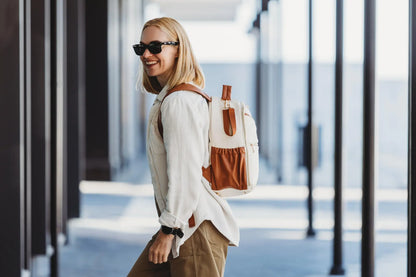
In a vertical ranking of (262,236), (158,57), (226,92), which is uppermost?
(158,57)

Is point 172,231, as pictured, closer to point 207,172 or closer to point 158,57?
point 207,172

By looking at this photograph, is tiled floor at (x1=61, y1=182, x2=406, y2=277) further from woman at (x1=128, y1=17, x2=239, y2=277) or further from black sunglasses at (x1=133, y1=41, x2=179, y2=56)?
black sunglasses at (x1=133, y1=41, x2=179, y2=56)

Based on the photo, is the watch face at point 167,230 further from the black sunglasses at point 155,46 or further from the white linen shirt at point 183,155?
the black sunglasses at point 155,46

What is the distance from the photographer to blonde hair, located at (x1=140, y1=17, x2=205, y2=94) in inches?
79.0

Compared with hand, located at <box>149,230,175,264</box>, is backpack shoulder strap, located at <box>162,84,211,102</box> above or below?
above

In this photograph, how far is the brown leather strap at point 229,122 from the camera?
1954 millimetres

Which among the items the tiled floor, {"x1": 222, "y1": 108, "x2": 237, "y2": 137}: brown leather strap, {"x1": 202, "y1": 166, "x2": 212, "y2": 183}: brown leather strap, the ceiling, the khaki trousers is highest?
the ceiling

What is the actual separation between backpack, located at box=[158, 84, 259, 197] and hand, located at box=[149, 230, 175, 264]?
0.25 metres

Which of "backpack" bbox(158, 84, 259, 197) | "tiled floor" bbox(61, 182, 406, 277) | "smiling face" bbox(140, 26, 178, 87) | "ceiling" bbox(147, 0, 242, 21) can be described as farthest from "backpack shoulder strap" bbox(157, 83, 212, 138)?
"ceiling" bbox(147, 0, 242, 21)

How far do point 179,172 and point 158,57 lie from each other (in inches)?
16.2

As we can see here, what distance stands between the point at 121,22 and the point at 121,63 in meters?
0.97

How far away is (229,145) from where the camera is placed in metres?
1.98

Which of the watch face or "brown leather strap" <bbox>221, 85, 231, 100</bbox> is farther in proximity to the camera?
"brown leather strap" <bbox>221, 85, 231, 100</bbox>

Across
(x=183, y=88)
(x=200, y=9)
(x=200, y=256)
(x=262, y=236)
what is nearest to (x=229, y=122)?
(x=183, y=88)
